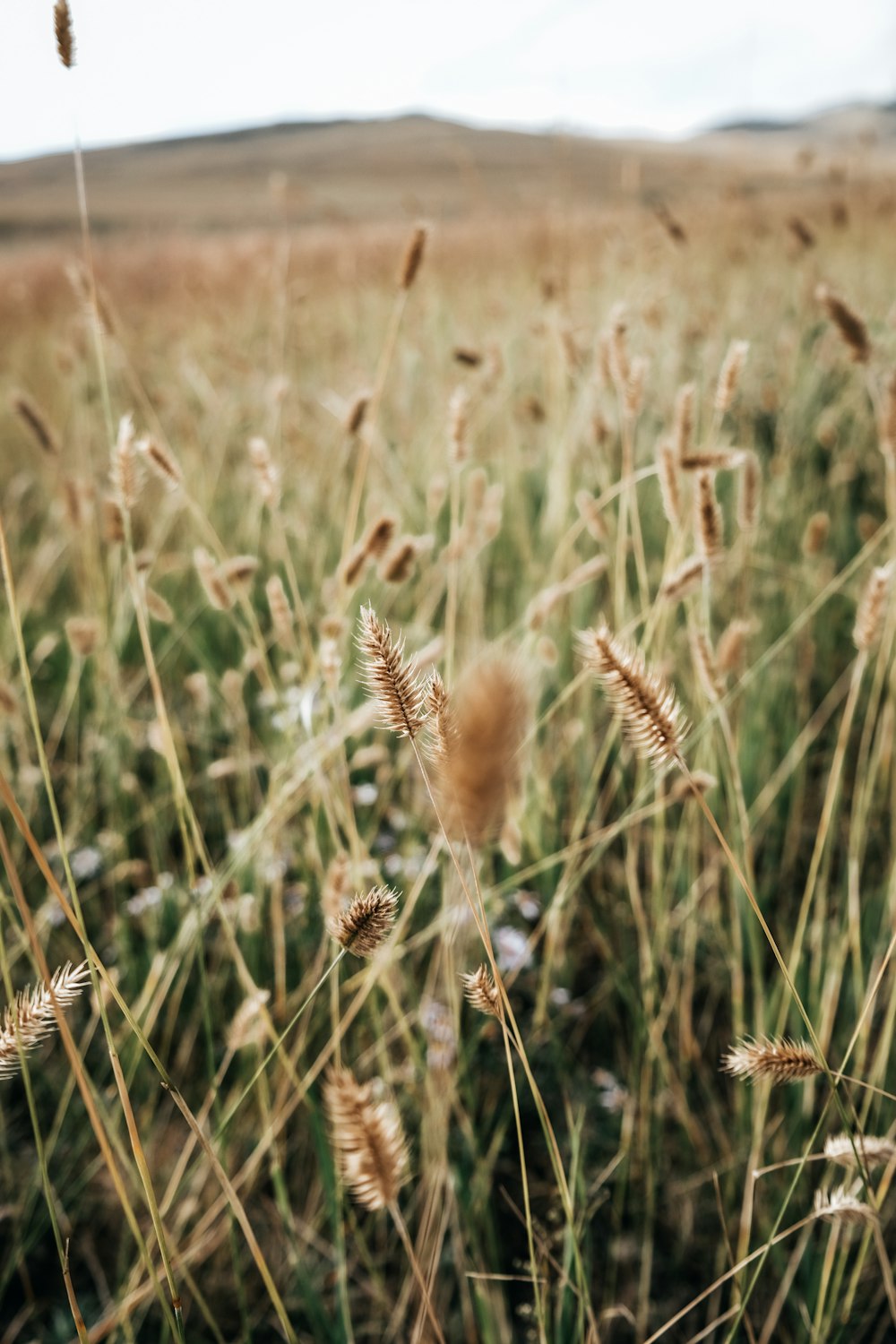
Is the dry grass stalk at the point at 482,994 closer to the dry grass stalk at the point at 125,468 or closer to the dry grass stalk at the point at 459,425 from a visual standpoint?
the dry grass stalk at the point at 125,468

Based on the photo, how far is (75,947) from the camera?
119cm

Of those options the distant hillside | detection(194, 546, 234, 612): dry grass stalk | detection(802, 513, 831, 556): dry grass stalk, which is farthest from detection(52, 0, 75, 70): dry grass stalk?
the distant hillside

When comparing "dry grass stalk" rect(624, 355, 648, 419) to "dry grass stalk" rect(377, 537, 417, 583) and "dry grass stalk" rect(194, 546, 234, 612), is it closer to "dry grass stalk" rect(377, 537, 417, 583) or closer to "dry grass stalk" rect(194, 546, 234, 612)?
"dry grass stalk" rect(377, 537, 417, 583)

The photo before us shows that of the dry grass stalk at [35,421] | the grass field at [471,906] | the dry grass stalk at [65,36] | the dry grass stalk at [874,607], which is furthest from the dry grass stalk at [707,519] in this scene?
the dry grass stalk at [35,421]

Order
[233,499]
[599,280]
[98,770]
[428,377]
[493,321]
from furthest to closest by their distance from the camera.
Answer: [599,280] → [493,321] → [428,377] → [233,499] → [98,770]

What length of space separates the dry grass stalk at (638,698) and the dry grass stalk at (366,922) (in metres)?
0.15

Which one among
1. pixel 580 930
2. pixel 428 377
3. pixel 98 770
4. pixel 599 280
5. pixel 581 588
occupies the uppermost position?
pixel 599 280

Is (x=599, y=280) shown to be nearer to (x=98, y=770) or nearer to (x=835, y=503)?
(x=835, y=503)

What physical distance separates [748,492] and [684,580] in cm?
17

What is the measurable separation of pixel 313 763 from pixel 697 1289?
0.65m

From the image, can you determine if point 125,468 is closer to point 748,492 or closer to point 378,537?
point 378,537

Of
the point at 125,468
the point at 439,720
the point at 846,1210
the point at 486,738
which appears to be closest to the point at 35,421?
the point at 125,468

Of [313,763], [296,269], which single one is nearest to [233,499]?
[313,763]

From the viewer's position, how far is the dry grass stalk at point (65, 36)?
2.13 ft
